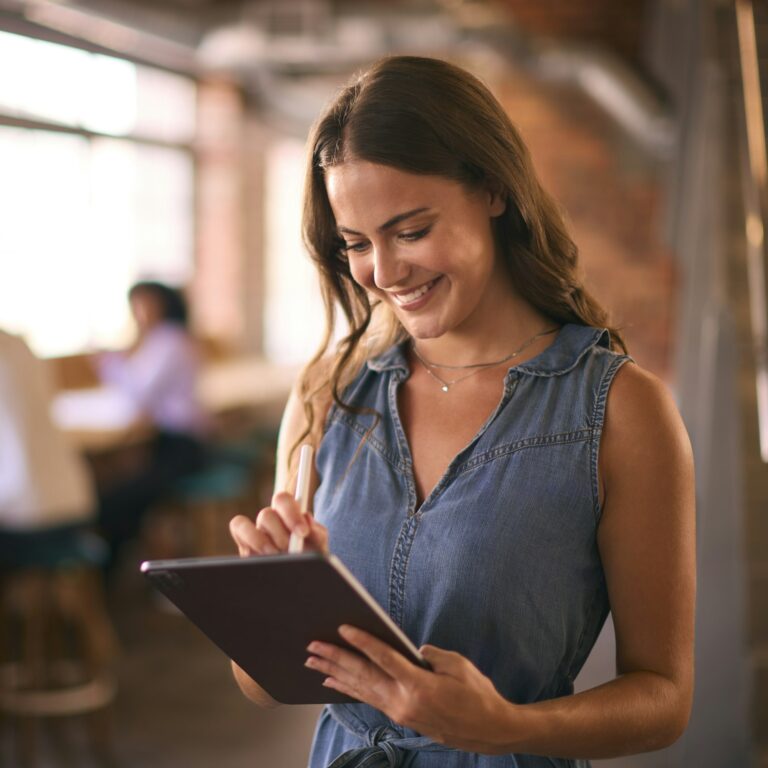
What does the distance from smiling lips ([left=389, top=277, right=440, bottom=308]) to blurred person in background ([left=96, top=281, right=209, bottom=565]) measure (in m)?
3.75

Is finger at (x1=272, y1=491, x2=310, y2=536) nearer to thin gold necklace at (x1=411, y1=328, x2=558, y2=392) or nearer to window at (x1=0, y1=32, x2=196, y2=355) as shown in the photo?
thin gold necklace at (x1=411, y1=328, x2=558, y2=392)

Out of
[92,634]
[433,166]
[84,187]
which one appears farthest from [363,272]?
[84,187]

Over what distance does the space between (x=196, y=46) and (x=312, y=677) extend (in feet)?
22.2

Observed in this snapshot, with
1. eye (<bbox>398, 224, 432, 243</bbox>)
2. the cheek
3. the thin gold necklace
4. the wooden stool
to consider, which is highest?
eye (<bbox>398, 224, 432, 243</bbox>)

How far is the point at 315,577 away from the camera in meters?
1.00

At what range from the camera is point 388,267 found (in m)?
1.23

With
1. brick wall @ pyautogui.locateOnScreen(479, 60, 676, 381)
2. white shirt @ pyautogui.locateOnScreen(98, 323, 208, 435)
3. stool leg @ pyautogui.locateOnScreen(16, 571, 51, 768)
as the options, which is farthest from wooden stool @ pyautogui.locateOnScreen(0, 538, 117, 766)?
brick wall @ pyautogui.locateOnScreen(479, 60, 676, 381)

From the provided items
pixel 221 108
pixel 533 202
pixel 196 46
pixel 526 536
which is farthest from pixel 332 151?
pixel 221 108

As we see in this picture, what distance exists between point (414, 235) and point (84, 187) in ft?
20.3

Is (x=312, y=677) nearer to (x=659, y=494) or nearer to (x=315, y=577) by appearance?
(x=315, y=577)

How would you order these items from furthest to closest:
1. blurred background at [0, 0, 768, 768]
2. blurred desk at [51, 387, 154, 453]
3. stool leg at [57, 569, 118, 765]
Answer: blurred desk at [51, 387, 154, 453]
stool leg at [57, 569, 118, 765]
blurred background at [0, 0, 768, 768]

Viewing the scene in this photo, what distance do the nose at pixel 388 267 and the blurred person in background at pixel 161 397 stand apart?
12.4 ft

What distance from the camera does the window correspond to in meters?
6.23

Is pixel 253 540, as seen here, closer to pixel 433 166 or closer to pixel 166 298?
pixel 433 166
